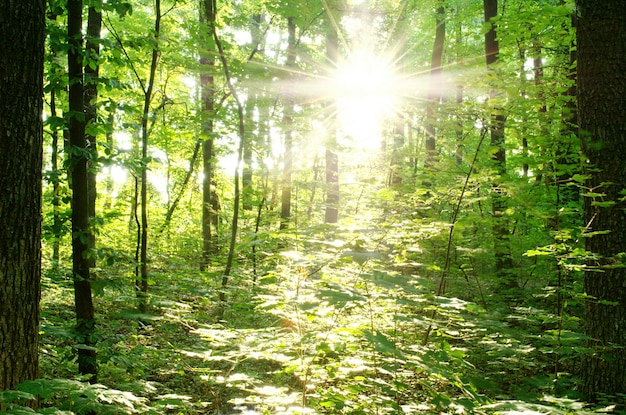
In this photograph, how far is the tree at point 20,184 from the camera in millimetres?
2721

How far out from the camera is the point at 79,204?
3758 mm

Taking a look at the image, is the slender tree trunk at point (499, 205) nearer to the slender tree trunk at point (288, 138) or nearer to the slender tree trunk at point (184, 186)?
the slender tree trunk at point (288, 138)

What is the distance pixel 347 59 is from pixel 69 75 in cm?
1275

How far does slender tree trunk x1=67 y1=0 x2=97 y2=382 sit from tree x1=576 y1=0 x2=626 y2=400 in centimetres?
474

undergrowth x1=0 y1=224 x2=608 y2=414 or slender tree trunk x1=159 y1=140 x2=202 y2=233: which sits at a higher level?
slender tree trunk x1=159 y1=140 x2=202 y2=233

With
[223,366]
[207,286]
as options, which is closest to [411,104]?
[207,286]

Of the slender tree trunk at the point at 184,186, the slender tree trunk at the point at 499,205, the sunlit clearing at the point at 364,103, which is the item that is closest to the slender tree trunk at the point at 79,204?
the slender tree trunk at the point at 499,205

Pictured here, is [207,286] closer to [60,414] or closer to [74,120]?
[74,120]

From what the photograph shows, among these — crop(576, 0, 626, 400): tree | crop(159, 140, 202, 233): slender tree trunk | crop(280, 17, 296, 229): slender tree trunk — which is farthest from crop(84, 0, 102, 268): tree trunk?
crop(159, 140, 202, 233): slender tree trunk

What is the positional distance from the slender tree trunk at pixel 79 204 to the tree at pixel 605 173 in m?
4.74

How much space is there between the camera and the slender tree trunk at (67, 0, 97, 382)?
359 cm

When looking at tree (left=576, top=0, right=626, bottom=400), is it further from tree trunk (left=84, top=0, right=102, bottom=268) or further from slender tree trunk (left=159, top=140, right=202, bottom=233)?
slender tree trunk (left=159, top=140, right=202, bottom=233)

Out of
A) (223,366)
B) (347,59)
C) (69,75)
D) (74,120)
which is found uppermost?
(347,59)

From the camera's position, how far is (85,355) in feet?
12.3
